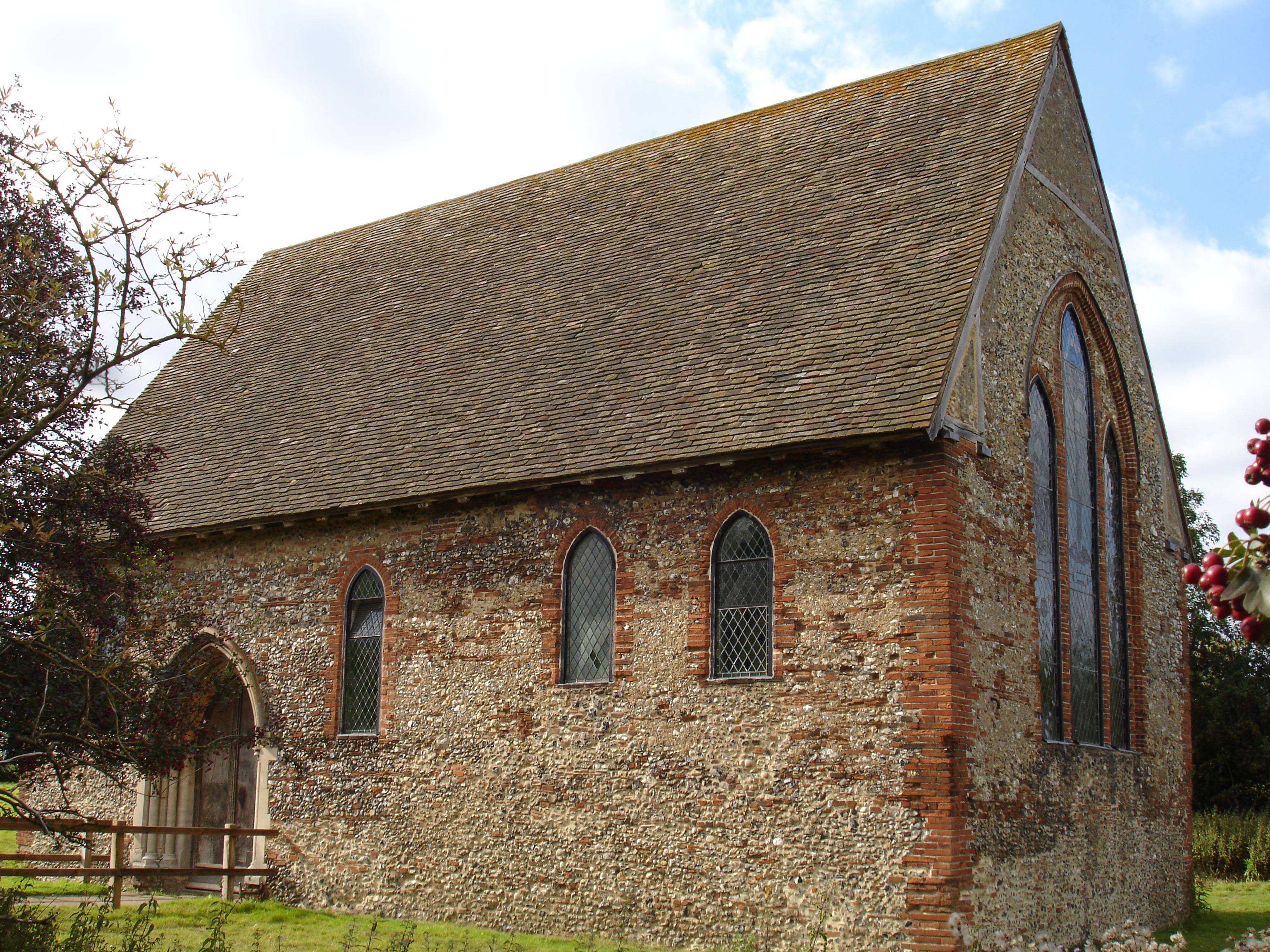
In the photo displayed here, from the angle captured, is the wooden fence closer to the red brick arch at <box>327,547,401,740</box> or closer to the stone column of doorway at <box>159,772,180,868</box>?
the stone column of doorway at <box>159,772,180,868</box>

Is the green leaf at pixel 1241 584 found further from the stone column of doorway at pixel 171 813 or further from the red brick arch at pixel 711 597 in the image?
the stone column of doorway at pixel 171 813

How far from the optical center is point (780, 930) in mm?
12562

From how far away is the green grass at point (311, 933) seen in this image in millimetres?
13086

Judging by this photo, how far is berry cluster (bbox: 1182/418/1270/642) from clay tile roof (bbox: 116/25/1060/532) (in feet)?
26.8

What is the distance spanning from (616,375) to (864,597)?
5.09 meters

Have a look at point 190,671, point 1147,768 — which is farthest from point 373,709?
point 1147,768

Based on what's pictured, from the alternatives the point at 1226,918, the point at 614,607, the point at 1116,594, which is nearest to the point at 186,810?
the point at 614,607

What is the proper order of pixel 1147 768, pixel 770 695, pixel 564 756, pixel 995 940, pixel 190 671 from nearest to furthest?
1. pixel 190 671
2. pixel 995 940
3. pixel 770 695
4. pixel 564 756
5. pixel 1147 768

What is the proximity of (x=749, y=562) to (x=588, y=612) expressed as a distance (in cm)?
229

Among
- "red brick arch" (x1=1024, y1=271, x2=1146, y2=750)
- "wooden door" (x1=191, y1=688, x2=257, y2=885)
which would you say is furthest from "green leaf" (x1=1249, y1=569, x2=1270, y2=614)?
"wooden door" (x1=191, y1=688, x2=257, y2=885)

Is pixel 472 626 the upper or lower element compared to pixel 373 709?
upper

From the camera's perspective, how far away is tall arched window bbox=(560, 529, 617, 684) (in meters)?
14.8

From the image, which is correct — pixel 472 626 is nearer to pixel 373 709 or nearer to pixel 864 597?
pixel 373 709

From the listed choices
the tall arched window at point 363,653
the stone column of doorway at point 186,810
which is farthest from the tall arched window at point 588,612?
the stone column of doorway at point 186,810
